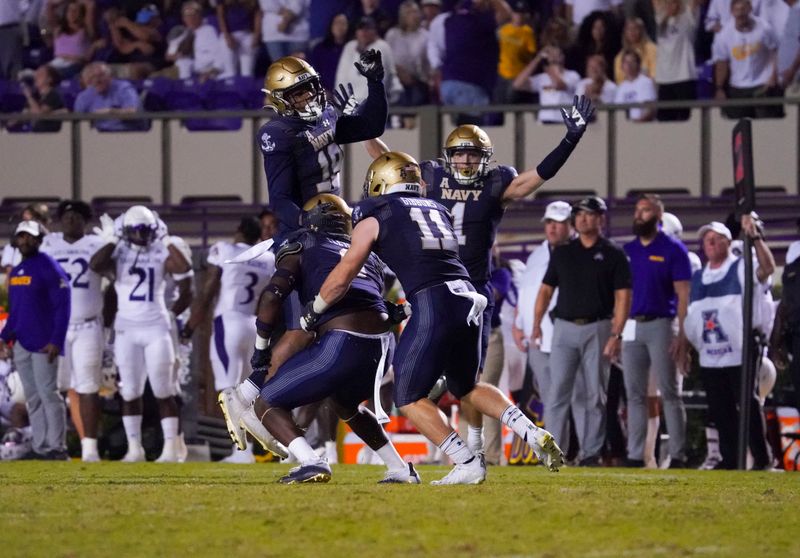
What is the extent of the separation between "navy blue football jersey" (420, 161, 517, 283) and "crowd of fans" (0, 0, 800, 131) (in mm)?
5763

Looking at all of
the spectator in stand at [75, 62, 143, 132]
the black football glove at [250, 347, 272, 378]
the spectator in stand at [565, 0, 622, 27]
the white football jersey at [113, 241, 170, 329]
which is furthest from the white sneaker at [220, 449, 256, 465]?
the spectator in stand at [565, 0, 622, 27]

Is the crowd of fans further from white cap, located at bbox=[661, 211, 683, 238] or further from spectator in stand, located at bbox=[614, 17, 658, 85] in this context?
white cap, located at bbox=[661, 211, 683, 238]

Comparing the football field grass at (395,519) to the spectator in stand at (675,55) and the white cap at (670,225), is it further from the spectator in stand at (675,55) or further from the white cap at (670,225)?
the spectator in stand at (675,55)

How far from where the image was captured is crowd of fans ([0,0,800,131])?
15.3 m

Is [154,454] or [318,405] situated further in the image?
[154,454]

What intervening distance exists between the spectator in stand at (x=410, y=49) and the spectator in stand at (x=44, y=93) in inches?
143

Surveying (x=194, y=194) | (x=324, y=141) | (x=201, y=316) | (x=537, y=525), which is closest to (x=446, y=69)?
(x=194, y=194)

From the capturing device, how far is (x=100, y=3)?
59.8ft

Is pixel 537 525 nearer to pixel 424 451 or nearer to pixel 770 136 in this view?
pixel 424 451

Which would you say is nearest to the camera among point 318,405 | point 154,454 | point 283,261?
point 283,261

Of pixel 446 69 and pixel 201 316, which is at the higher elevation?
pixel 446 69

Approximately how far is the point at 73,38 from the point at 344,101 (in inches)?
356

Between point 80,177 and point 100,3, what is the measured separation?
265 cm

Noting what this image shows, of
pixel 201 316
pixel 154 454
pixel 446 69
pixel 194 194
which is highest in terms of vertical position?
pixel 446 69
